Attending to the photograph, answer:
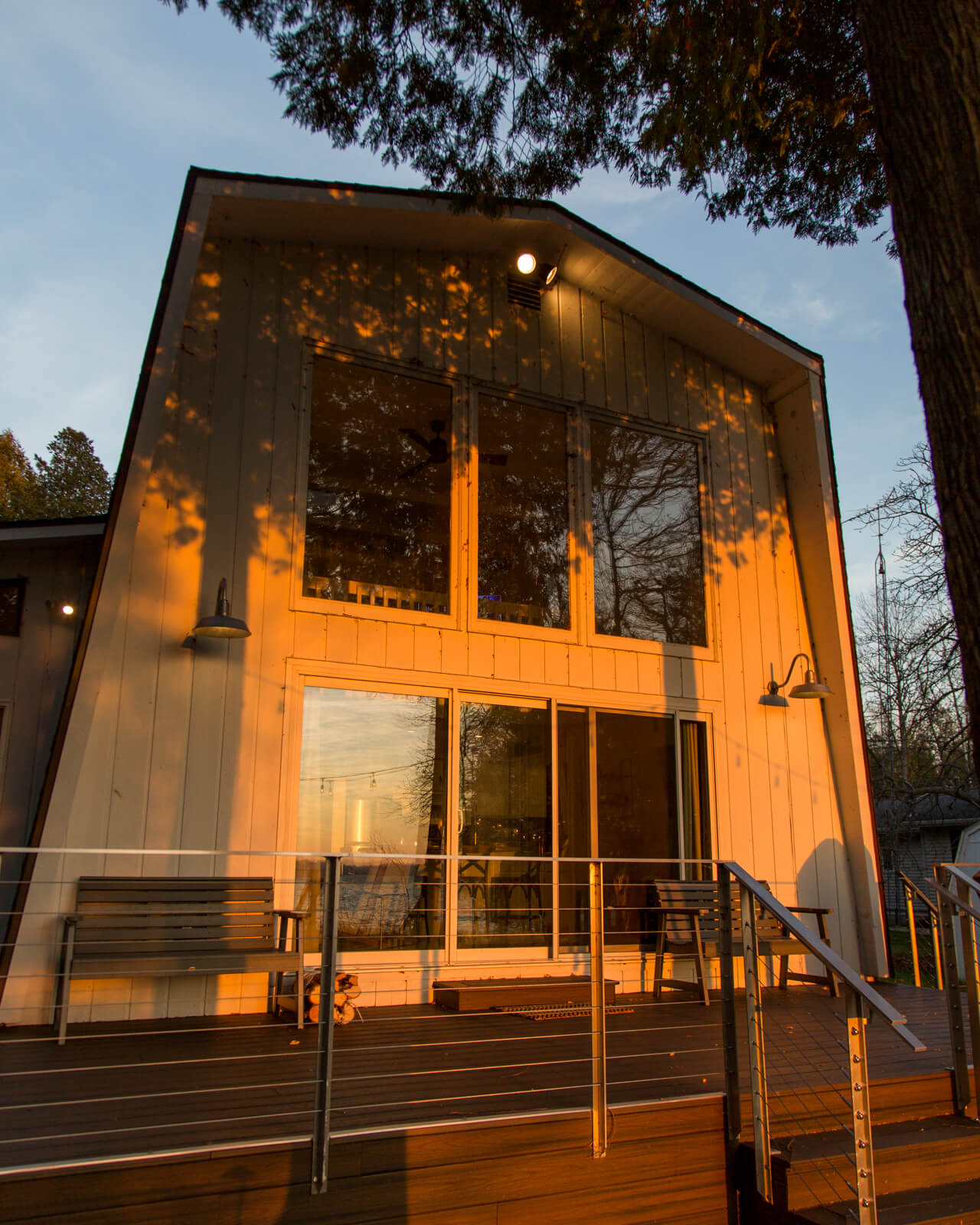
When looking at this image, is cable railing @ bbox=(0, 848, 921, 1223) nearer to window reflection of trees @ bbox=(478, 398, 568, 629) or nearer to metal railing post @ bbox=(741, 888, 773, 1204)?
metal railing post @ bbox=(741, 888, 773, 1204)

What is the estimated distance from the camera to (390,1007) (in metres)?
5.81

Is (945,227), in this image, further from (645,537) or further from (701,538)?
(701,538)

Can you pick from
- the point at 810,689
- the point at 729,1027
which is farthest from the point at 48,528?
the point at 810,689

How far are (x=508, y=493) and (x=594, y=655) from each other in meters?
1.37

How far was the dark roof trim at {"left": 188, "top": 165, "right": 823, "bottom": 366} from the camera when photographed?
609 cm

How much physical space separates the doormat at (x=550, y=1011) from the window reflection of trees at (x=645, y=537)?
2.69m

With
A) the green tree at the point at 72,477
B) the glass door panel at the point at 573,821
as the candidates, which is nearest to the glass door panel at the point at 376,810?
the glass door panel at the point at 573,821

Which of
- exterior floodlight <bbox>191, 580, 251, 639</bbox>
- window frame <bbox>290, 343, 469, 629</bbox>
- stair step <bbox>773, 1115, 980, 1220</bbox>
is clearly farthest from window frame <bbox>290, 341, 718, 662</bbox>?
stair step <bbox>773, 1115, 980, 1220</bbox>

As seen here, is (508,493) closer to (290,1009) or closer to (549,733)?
(549,733)

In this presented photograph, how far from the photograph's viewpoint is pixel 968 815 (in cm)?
1981

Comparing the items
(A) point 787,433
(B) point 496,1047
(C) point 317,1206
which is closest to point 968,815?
(A) point 787,433

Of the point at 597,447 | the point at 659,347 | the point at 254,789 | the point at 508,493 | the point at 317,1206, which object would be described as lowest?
the point at 317,1206

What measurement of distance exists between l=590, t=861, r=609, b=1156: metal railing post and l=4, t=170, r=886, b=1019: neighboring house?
1473mm

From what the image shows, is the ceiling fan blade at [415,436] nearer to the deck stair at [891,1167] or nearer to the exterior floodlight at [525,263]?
the exterior floodlight at [525,263]
